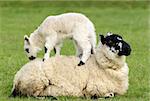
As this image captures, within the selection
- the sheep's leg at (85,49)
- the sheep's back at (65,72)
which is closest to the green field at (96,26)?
the sheep's back at (65,72)

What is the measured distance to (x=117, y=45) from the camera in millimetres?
10992

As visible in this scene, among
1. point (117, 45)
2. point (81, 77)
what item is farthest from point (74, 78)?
point (117, 45)

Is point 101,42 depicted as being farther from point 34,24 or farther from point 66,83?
point 34,24

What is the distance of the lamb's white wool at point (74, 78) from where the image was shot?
36.2 feet

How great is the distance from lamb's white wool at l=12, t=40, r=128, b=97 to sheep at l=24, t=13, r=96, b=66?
1.02ft

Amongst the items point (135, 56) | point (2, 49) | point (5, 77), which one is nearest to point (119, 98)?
point (5, 77)

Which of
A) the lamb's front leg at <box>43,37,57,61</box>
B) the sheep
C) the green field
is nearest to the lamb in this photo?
the green field

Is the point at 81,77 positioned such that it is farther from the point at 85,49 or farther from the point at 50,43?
the point at 50,43

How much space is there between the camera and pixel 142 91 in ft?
39.3

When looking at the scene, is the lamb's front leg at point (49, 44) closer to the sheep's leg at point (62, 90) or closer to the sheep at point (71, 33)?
the sheep at point (71, 33)

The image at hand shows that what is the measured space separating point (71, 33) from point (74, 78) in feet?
3.73

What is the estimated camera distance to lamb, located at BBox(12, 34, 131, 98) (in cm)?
1103

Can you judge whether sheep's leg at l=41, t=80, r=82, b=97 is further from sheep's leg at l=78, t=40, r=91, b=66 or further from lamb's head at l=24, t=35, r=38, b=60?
lamb's head at l=24, t=35, r=38, b=60

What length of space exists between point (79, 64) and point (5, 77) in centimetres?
247
